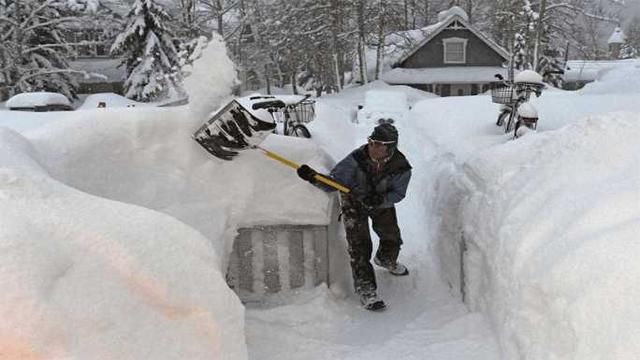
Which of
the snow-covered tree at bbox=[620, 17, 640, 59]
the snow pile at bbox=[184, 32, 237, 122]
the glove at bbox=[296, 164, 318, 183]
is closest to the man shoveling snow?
the glove at bbox=[296, 164, 318, 183]

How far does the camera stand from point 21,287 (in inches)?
67.3

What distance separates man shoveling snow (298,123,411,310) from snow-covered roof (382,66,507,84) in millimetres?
26239

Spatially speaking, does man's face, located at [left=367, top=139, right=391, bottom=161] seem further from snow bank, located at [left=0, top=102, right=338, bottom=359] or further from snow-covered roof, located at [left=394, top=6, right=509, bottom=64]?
snow-covered roof, located at [left=394, top=6, right=509, bottom=64]

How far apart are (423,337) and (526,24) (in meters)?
28.4

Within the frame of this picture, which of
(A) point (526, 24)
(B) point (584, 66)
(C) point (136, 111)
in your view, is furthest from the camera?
(B) point (584, 66)

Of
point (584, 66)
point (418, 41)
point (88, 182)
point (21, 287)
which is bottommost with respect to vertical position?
point (584, 66)

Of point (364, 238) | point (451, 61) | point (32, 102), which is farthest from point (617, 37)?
point (364, 238)

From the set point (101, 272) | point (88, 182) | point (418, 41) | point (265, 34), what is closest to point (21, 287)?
point (101, 272)

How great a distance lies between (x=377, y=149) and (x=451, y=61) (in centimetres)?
2857

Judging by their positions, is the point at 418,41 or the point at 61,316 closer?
the point at 61,316

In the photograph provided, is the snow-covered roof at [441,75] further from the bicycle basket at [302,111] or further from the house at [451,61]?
the bicycle basket at [302,111]

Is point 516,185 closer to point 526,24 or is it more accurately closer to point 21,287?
point 21,287

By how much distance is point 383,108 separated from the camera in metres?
18.7

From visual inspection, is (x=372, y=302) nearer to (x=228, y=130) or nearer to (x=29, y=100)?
(x=228, y=130)
